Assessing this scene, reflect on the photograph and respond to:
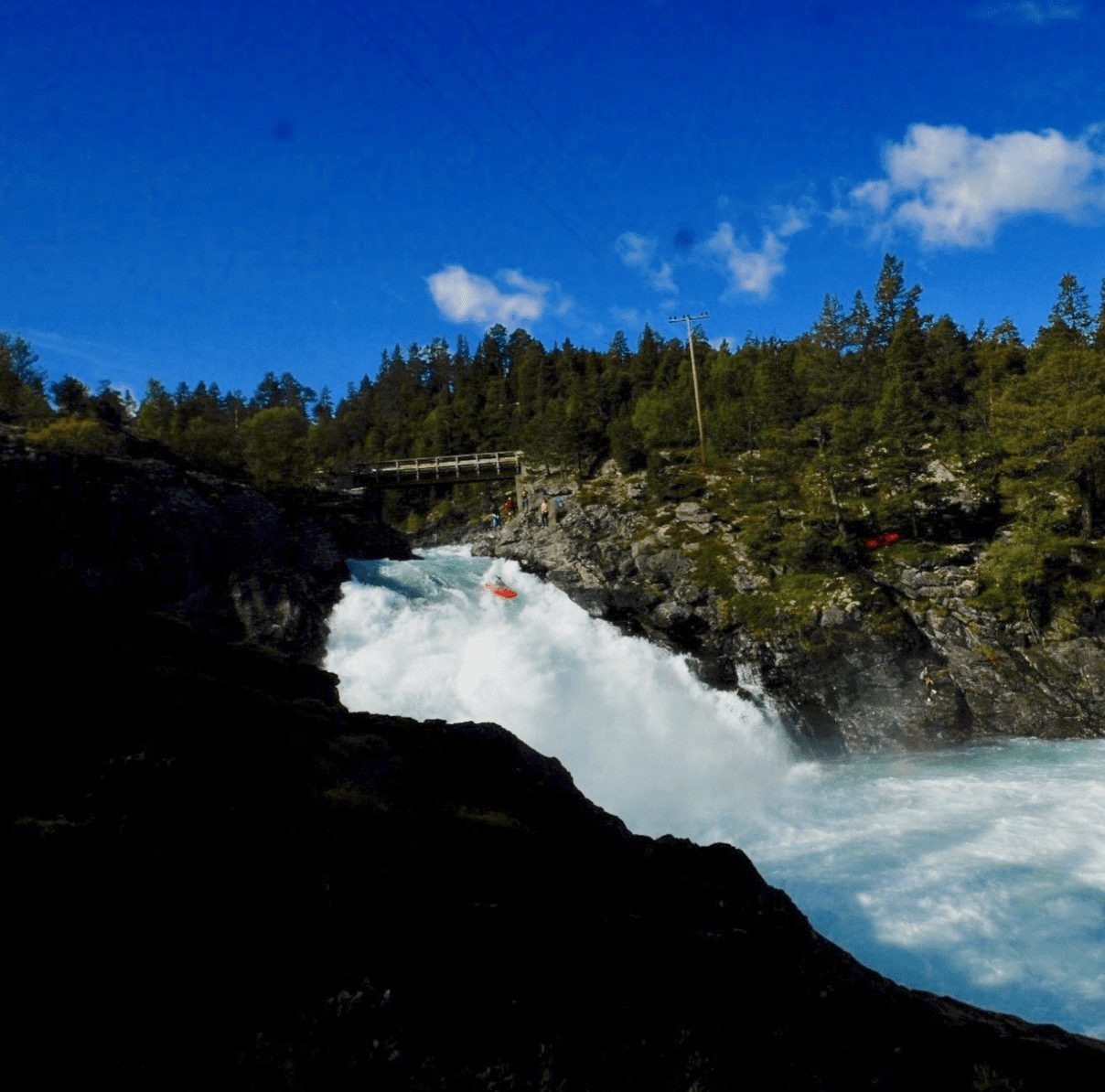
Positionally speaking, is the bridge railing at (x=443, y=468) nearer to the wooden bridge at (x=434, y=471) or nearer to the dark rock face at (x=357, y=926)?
the wooden bridge at (x=434, y=471)

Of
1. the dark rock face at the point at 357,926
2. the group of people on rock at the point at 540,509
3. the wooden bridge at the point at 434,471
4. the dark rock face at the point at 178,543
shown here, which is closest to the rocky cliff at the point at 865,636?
the group of people on rock at the point at 540,509

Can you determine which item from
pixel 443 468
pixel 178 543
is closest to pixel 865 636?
pixel 178 543

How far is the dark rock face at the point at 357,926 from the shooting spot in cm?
429

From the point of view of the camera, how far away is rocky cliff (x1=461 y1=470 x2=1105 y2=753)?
27688mm

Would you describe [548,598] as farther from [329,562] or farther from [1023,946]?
[1023,946]

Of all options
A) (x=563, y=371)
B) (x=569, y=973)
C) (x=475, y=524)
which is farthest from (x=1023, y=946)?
(x=563, y=371)

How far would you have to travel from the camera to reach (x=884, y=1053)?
20.1ft

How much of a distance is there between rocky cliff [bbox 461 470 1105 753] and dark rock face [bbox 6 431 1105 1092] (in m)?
23.5

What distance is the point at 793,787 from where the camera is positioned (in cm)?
2539

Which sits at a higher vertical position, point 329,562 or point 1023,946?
point 329,562

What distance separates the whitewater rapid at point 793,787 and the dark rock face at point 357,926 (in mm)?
9579

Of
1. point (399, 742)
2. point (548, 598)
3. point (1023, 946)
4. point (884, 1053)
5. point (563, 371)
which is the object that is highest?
point (563, 371)

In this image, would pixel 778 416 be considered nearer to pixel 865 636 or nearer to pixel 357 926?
pixel 865 636

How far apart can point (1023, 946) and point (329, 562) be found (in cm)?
3158
